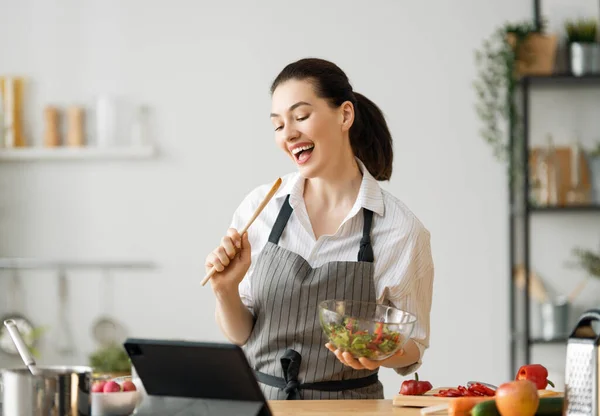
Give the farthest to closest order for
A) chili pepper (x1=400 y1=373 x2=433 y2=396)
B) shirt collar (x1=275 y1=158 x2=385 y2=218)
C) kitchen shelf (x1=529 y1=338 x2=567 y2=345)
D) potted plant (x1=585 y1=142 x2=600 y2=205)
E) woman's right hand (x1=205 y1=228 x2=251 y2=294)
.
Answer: potted plant (x1=585 y1=142 x2=600 y2=205)
kitchen shelf (x1=529 y1=338 x2=567 y2=345)
shirt collar (x1=275 y1=158 x2=385 y2=218)
woman's right hand (x1=205 y1=228 x2=251 y2=294)
chili pepper (x1=400 y1=373 x2=433 y2=396)

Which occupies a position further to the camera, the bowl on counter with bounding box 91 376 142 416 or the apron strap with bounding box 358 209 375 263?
the apron strap with bounding box 358 209 375 263

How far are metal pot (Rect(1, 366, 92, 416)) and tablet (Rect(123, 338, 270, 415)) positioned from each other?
0.13m

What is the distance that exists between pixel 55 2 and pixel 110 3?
11.4 inches

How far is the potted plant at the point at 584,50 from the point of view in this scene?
4383 mm

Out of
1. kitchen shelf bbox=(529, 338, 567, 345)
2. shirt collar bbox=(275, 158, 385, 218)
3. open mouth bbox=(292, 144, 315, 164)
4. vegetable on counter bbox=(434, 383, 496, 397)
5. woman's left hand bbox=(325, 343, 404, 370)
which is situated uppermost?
open mouth bbox=(292, 144, 315, 164)

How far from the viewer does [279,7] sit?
457cm

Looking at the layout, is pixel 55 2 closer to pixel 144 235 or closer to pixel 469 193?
pixel 144 235

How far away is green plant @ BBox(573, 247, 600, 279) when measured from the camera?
172 inches

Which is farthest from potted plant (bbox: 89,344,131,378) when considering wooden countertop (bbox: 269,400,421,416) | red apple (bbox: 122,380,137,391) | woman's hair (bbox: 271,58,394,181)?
red apple (bbox: 122,380,137,391)

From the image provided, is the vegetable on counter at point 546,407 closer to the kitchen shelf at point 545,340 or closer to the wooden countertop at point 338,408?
the wooden countertop at point 338,408

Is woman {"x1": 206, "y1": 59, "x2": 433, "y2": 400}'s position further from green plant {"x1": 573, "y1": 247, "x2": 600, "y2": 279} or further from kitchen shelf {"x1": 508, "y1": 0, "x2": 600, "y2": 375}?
green plant {"x1": 573, "y1": 247, "x2": 600, "y2": 279}

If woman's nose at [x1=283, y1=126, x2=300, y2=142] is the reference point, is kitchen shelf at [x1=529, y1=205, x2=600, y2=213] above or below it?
below

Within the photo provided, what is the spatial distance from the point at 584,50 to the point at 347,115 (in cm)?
234

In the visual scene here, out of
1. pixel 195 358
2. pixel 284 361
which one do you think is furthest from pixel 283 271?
pixel 195 358
